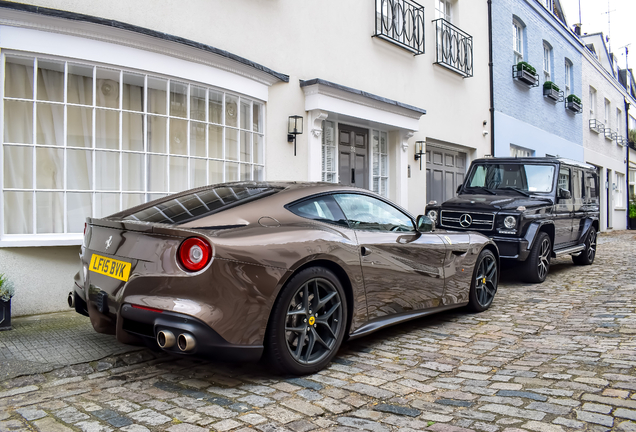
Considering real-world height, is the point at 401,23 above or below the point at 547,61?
below

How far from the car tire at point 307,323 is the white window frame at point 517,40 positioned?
13336 millimetres

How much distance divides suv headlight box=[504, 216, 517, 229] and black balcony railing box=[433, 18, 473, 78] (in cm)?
500

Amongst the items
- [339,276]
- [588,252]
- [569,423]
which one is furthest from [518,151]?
[569,423]

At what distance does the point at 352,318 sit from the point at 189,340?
1.32 metres

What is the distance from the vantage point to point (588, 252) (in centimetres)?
986

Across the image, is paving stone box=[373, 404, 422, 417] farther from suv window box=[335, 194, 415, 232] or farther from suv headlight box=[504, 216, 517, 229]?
suv headlight box=[504, 216, 517, 229]

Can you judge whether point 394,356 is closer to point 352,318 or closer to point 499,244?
point 352,318

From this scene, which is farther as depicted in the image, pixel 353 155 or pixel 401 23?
pixel 401 23

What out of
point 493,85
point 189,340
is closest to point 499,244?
point 189,340

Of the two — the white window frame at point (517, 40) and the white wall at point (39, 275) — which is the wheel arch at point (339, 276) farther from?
the white window frame at point (517, 40)

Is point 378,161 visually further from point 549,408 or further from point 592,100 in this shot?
point 592,100

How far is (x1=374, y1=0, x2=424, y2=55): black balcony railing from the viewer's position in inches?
372

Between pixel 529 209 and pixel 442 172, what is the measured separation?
4.57 meters

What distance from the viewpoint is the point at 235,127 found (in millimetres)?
6797
